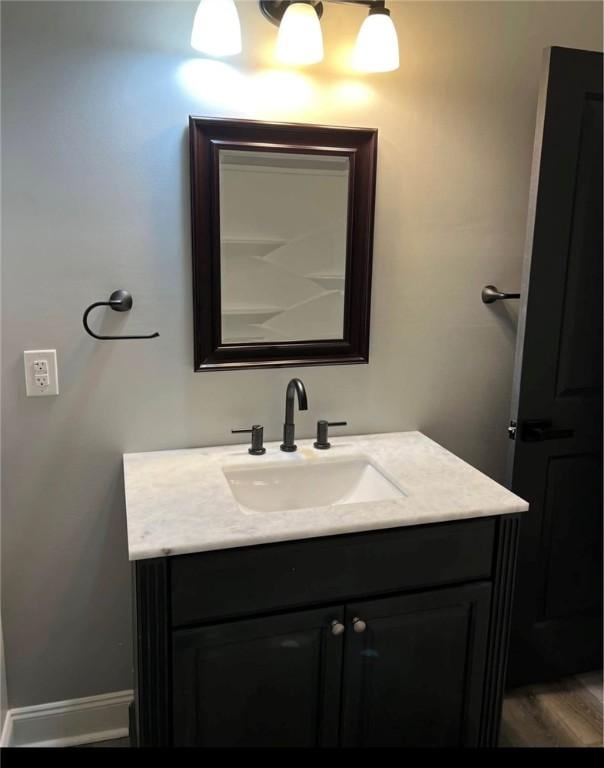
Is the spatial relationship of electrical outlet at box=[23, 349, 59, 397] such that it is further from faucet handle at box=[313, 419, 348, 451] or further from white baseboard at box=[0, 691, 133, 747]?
white baseboard at box=[0, 691, 133, 747]

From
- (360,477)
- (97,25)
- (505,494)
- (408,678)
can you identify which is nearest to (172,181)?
(97,25)

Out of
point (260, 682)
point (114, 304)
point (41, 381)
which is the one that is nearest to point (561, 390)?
point (260, 682)

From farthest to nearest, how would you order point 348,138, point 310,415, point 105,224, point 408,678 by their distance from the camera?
point 310,415 < point 348,138 < point 105,224 < point 408,678

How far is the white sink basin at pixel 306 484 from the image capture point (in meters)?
1.70

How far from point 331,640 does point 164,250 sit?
107cm

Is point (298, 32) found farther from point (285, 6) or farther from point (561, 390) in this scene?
point (561, 390)

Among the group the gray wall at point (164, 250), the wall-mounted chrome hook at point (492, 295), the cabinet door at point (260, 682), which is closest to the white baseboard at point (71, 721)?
the gray wall at point (164, 250)

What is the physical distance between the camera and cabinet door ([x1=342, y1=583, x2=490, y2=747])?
148 centimetres

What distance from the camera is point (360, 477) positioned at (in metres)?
1.79

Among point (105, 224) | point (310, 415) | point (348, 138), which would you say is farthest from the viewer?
point (310, 415)

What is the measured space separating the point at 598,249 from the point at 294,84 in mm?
985

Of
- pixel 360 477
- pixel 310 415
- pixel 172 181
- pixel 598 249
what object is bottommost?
pixel 360 477

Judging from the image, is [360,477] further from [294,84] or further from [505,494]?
[294,84]

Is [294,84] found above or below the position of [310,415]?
above
